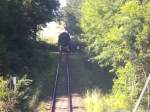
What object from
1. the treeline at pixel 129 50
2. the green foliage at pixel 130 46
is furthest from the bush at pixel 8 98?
the green foliage at pixel 130 46

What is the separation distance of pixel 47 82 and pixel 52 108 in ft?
32.5

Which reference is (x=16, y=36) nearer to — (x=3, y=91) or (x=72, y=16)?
(x=3, y=91)

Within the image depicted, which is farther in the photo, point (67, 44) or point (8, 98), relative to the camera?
point (67, 44)

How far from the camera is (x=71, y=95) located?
29359 millimetres

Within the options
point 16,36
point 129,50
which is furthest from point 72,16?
point 129,50

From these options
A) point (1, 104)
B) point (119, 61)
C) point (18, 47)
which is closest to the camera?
point (1, 104)

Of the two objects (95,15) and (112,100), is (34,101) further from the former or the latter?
(95,15)

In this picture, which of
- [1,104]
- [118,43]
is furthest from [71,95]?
[1,104]

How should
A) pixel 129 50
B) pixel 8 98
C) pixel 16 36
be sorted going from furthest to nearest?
pixel 16 36
pixel 129 50
pixel 8 98

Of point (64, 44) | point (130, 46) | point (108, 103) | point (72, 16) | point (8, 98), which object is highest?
point (72, 16)

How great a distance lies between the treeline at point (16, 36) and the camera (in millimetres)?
27688

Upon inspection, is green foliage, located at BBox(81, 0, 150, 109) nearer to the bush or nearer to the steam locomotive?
the bush

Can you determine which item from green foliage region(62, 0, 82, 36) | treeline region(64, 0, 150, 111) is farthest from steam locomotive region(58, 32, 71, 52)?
treeline region(64, 0, 150, 111)

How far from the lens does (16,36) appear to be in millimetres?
31078
